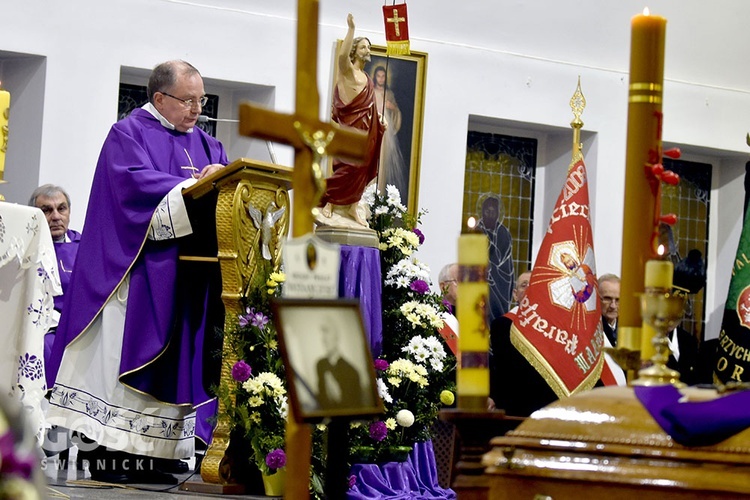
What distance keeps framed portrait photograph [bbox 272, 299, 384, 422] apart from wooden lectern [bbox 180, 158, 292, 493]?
12.2 feet

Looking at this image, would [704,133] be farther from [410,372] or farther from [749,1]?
[410,372]

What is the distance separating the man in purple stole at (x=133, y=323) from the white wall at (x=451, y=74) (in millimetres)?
2688

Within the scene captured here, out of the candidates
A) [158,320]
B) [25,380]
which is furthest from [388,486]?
[25,380]

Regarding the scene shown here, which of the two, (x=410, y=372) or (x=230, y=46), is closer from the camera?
(x=410, y=372)

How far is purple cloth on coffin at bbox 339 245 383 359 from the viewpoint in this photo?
668 cm

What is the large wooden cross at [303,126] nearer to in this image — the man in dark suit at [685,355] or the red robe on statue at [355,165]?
the red robe on statue at [355,165]

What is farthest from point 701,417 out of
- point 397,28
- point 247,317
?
point 397,28

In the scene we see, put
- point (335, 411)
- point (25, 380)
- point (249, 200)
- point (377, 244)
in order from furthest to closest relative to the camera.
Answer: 1. point (377, 244)
2. point (249, 200)
3. point (25, 380)
4. point (335, 411)

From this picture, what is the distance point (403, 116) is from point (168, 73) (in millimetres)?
3923

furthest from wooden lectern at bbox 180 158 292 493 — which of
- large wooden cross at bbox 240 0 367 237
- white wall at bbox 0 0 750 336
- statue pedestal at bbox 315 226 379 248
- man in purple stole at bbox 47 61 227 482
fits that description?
large wooden cross at bbox 240 0 367 237

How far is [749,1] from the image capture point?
441 inches

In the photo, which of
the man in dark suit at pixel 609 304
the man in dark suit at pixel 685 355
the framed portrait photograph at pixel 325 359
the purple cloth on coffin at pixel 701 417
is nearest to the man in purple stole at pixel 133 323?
the man in dark suit at pixel 609 304

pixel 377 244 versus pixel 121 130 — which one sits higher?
pixel 121 130

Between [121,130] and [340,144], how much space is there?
14.3 feet
